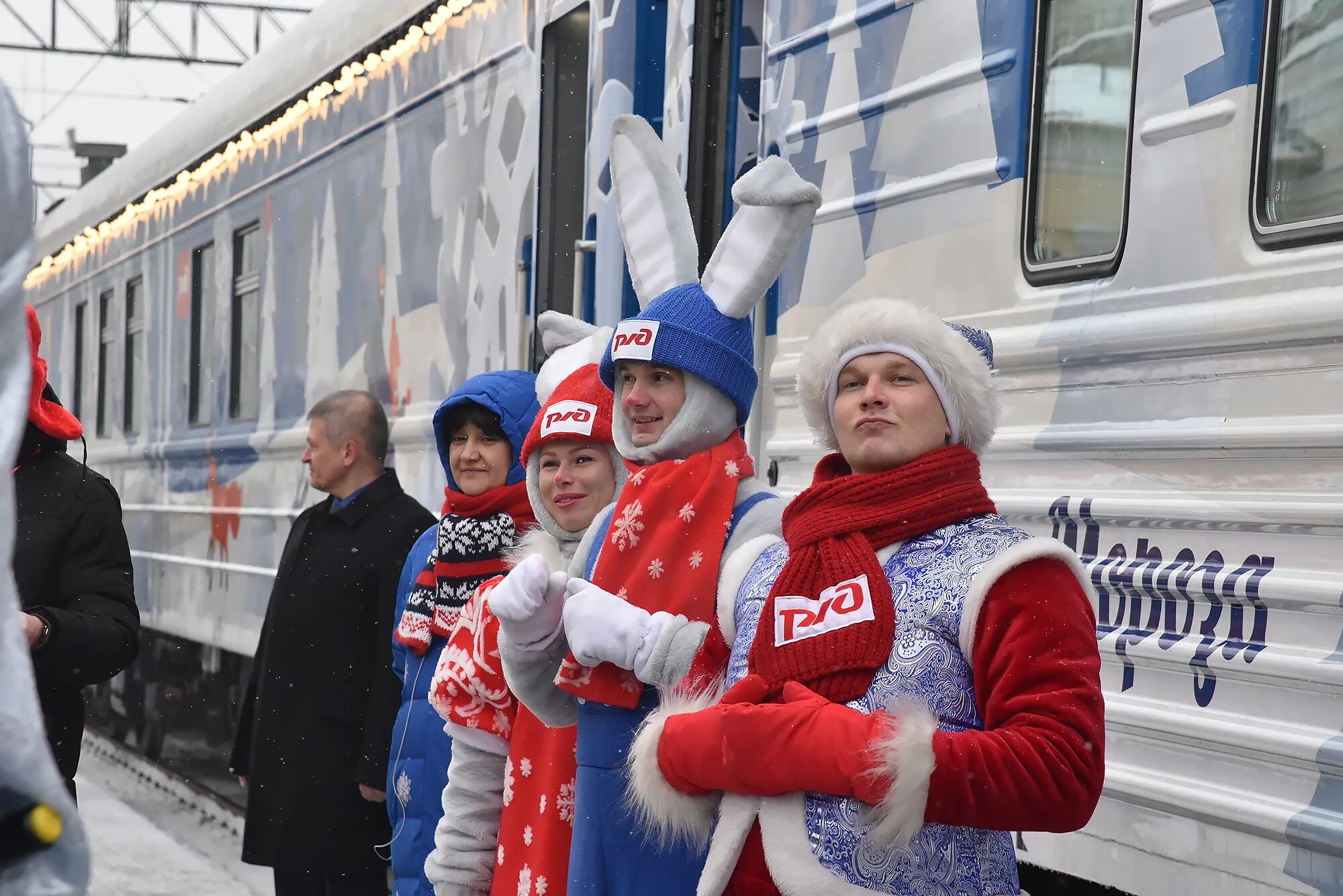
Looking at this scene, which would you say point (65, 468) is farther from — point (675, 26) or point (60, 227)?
point (60, 227)

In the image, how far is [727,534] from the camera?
2.61m

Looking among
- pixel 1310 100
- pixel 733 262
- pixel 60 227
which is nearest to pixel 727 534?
pixel 733 262

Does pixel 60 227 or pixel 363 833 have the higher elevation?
pixel 60 227

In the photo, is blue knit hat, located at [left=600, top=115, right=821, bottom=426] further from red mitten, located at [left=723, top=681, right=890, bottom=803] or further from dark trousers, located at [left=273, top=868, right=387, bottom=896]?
dark trousers, located at [left=273, top=868, right=387, bottom=896]

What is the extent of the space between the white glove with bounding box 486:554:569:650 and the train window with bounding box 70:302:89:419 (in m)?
9.13

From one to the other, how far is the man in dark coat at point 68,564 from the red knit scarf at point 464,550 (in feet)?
1.96

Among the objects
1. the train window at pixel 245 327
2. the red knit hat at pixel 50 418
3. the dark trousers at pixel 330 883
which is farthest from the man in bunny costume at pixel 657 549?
the train window at pixel 245 327

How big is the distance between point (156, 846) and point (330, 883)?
2614mm

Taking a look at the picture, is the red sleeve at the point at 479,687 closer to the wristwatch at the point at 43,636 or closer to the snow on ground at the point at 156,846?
the wristwatch at the point at 43,636

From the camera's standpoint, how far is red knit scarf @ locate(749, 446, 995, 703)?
2.06 m

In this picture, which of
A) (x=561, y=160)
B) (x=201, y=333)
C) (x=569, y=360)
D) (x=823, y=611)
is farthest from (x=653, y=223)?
(x=201, y=333)

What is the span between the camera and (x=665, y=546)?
2.57 meters

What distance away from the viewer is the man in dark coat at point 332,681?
4250mm

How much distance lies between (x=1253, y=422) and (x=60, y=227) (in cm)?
1087
